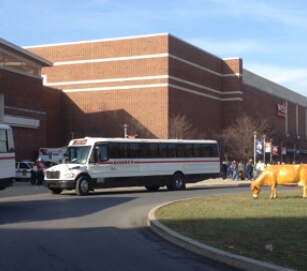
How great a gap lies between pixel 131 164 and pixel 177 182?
12.5 feet

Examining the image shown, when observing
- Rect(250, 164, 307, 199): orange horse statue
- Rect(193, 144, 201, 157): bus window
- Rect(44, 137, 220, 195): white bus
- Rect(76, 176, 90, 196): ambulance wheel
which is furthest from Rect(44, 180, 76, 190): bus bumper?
Rect(193, 144, 201, 157): bus window

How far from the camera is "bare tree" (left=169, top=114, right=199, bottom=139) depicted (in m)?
57.5

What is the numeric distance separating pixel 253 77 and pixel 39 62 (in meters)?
37.4

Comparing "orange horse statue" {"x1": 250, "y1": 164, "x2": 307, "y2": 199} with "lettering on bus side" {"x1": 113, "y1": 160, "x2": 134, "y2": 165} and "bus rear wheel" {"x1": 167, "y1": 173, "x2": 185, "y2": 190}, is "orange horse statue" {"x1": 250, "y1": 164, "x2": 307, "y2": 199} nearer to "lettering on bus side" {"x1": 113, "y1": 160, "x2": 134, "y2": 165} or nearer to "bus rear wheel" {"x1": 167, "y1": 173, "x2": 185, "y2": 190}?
"lettering on bus side" {"x1": 113, "y1": 160, "x2": 134, "y2": 165}

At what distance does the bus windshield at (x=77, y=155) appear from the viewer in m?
26.4

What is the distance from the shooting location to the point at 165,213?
1617 cm

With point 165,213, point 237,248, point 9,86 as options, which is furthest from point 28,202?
point 9,86

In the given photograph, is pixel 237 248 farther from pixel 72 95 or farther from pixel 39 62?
pixel 72 95

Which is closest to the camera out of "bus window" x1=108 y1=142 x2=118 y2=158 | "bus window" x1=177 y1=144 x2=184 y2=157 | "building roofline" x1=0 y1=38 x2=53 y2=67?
"bus window" x1=108 y1=142 x2=118 y2=158

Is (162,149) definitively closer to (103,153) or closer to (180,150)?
(180,150)

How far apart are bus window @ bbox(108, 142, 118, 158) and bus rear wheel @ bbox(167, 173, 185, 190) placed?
4.57m

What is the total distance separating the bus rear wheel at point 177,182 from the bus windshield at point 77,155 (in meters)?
6.36

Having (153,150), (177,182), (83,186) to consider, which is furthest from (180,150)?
(83,186)

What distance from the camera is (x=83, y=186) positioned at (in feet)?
84.5
